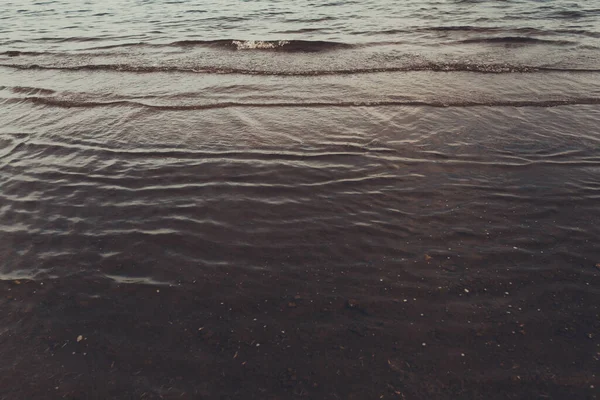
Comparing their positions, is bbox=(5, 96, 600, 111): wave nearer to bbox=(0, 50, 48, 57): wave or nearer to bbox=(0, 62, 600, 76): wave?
bbox=(0, 62, 600, 76): wave

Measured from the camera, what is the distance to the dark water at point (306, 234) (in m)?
2.89

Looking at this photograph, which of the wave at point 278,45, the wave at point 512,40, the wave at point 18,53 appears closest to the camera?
the wave at point 512,40

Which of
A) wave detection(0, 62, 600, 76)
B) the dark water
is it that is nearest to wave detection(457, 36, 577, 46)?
the dark water

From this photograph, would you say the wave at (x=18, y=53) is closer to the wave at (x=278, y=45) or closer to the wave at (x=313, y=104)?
the wave at (x=278, y=45)

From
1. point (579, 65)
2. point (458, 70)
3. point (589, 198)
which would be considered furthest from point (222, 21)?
point (589, 198)

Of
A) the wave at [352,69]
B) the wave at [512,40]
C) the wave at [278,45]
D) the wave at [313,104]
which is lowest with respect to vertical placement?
the wave at [313,104]

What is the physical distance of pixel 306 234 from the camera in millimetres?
4293

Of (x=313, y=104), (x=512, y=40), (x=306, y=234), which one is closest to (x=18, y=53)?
(x=313, y=104)

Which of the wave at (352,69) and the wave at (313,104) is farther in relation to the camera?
the wave at (352,69)

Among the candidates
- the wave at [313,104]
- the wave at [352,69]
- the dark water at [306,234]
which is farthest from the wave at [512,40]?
the wave at [313,104]

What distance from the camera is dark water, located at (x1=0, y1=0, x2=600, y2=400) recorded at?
2.89m

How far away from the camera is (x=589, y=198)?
15.5ft

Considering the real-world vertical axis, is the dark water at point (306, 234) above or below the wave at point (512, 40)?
below

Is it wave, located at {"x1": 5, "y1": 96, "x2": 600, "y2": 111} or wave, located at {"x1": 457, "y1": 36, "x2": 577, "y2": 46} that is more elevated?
wave, located at {"x1": 457, "y1": 36, "x2": 577, "y2": 46}
